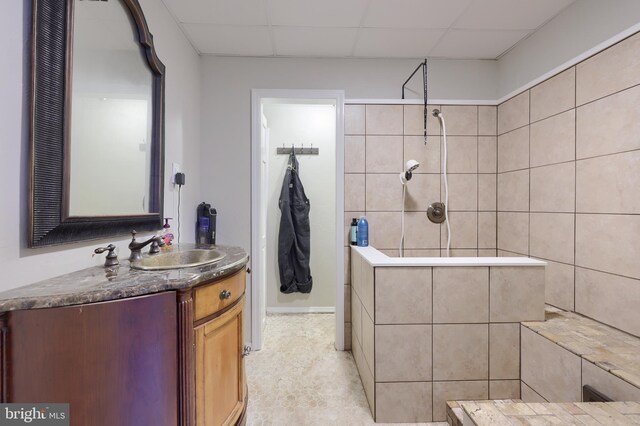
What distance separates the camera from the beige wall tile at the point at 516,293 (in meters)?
1.38

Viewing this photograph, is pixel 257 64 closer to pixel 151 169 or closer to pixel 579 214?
pixel 151 169

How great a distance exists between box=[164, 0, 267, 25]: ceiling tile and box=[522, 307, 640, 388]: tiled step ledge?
2.26 m

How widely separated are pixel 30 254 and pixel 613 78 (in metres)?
2.45

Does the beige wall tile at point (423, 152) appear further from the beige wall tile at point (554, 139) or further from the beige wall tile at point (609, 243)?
the beige wall tile at point (609, 243)

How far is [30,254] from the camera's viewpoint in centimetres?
81

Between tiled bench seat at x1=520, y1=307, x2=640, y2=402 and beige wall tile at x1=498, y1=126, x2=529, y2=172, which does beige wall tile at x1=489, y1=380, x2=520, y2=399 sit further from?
beige wall tile at x1=498, y1=126, x2=529, y2=172

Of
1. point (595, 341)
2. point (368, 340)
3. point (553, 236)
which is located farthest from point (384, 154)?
point (595, 341)

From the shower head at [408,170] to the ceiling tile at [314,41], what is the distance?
36.8 inches

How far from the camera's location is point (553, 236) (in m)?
1.63

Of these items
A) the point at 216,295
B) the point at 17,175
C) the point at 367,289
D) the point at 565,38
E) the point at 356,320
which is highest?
the point at 565,38

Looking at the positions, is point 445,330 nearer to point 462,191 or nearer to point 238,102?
point 462,191

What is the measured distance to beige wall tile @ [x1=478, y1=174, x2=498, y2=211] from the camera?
2.13 meters

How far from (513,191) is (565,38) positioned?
936mm

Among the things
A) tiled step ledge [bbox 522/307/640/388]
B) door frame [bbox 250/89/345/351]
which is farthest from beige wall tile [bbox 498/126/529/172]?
door frame [bbox 250/89/345/351]
